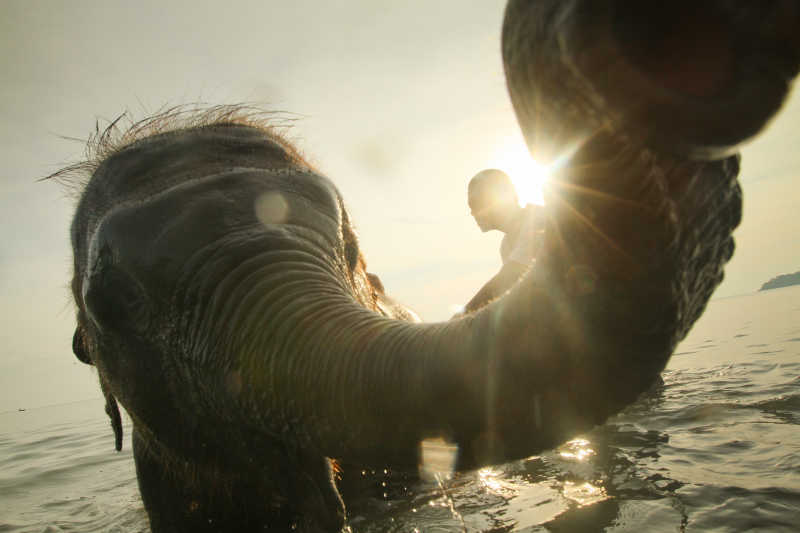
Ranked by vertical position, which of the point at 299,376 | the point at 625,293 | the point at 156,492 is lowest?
the point at 156,492

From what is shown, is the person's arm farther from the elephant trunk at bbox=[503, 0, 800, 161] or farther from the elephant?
the elephant trunk at bbox=[503, 0, 800, 161]

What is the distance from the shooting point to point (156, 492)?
413cm

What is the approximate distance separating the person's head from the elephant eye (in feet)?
29.6

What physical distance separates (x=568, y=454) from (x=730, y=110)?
5354 millimetres

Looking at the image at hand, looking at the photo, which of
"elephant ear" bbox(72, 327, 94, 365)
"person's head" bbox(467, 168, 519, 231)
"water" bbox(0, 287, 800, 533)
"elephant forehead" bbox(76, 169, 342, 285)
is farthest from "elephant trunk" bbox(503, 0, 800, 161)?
"person's head" bbox(467, 168, 519, 231)

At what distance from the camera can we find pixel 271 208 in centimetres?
294

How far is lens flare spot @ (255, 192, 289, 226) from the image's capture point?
2818 mm

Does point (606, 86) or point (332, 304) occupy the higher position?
point (606, 86)

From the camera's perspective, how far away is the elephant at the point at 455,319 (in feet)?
2.79

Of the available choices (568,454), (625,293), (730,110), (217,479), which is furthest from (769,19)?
(568,454)

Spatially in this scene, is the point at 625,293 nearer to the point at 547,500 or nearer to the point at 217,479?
the point at 217,479

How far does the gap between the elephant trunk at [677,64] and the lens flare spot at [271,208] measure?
204cm

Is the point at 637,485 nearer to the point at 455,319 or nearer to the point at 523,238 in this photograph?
the point at 455,319

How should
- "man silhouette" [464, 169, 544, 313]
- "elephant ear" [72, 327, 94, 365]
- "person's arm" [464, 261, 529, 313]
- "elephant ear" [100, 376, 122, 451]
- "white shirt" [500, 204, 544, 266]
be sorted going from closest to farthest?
"elephant ear" [100, 376, 122, 451] < "elephant ear" [72, 327, 94, 365] < "white shirt" [500, 204, 544, 266] < "person's arm" [464, 261, 529, 313] < "man silhouette" [464, 169, 544, 313]
